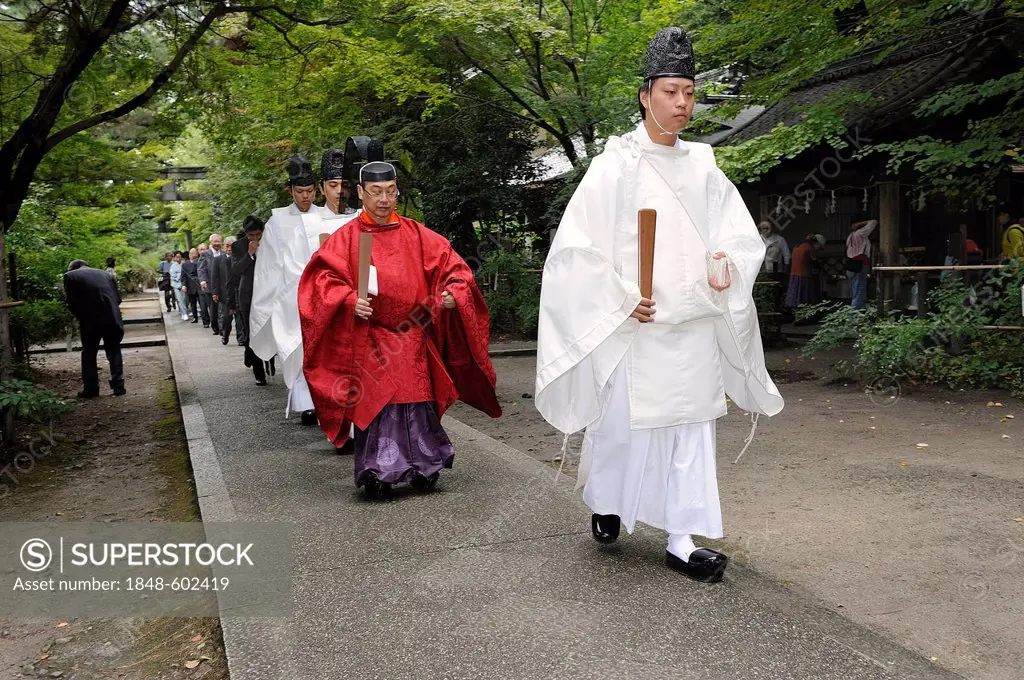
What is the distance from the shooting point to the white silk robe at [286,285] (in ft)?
25.4

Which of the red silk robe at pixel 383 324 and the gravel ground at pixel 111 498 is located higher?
the red silk robe at pixel 383 324

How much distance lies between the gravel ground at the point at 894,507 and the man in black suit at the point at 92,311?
483 centimetres

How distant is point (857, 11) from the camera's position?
1036 centimetres

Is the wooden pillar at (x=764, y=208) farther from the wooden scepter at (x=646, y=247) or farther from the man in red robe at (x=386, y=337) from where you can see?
the wooden scepter at (x=646, y=247)

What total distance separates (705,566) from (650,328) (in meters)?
1.03

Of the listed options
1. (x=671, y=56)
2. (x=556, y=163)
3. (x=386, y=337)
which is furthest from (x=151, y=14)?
(x=556, y=163)

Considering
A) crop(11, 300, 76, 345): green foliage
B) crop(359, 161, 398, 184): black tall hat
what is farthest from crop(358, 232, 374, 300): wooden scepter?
crop(11, 300, 76, 345): green foliage

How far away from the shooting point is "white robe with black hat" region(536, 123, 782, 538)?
13.0 feet

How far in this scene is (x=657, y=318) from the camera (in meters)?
3.97

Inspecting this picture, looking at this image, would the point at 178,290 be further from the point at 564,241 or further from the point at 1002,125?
the point at 564,241

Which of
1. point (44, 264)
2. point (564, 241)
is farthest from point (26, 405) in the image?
point (44, 264)

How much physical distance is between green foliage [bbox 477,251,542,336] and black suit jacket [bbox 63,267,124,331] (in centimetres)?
654

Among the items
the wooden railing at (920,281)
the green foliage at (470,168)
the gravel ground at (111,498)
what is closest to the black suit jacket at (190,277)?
the green foliage at (470,168)

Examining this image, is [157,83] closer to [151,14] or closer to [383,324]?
[151,14]
